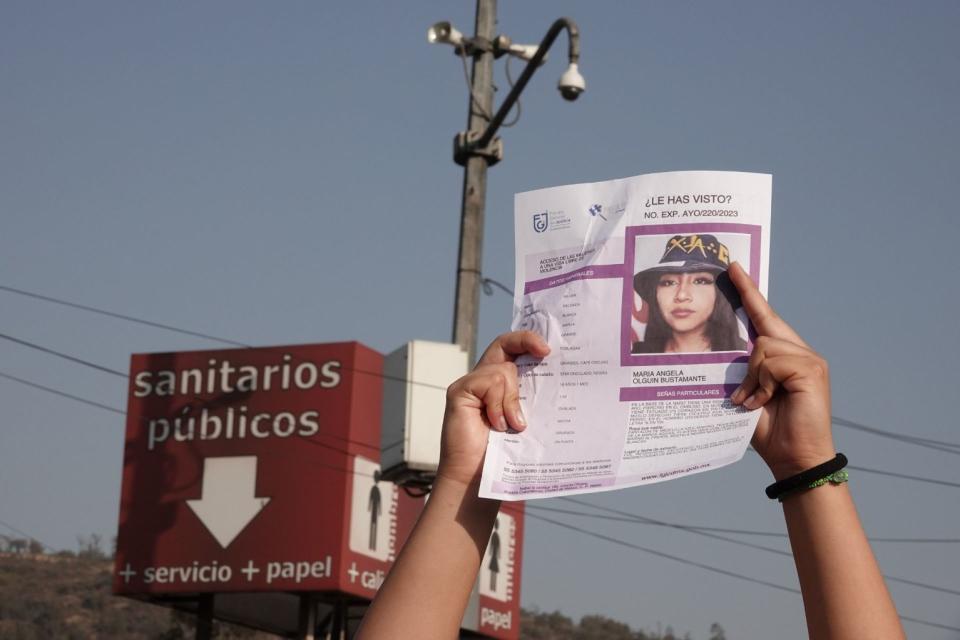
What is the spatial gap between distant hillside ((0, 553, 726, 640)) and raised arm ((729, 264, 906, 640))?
34.2 metres

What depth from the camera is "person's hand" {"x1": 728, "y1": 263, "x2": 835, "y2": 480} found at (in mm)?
2545

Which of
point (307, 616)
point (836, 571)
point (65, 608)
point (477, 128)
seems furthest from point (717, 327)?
point (65, 608)

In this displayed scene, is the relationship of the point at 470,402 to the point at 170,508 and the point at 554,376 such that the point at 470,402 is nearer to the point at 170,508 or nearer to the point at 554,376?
the point at 554,376

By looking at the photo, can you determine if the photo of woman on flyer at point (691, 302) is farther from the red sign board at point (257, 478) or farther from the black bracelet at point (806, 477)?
the red sign board at point (257, 478)

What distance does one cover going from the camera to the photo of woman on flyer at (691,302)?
2.62 m

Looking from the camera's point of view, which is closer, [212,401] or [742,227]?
[742,227]

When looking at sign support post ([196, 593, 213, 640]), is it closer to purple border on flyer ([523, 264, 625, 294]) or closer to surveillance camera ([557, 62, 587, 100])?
surveillance camera ([557, 62, 587, 100])

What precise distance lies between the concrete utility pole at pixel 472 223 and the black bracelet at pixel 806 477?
944 centimetres

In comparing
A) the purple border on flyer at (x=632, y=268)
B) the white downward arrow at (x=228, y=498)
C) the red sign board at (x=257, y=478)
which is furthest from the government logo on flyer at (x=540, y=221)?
the white downward arrow at (x=228, y=498)

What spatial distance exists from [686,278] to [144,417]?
18691 mm

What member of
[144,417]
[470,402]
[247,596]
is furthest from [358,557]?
[470,402]

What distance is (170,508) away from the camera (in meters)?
A: 20.1

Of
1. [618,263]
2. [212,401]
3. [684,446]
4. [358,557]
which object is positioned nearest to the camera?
[684,446]

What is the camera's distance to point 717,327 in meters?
2.62
